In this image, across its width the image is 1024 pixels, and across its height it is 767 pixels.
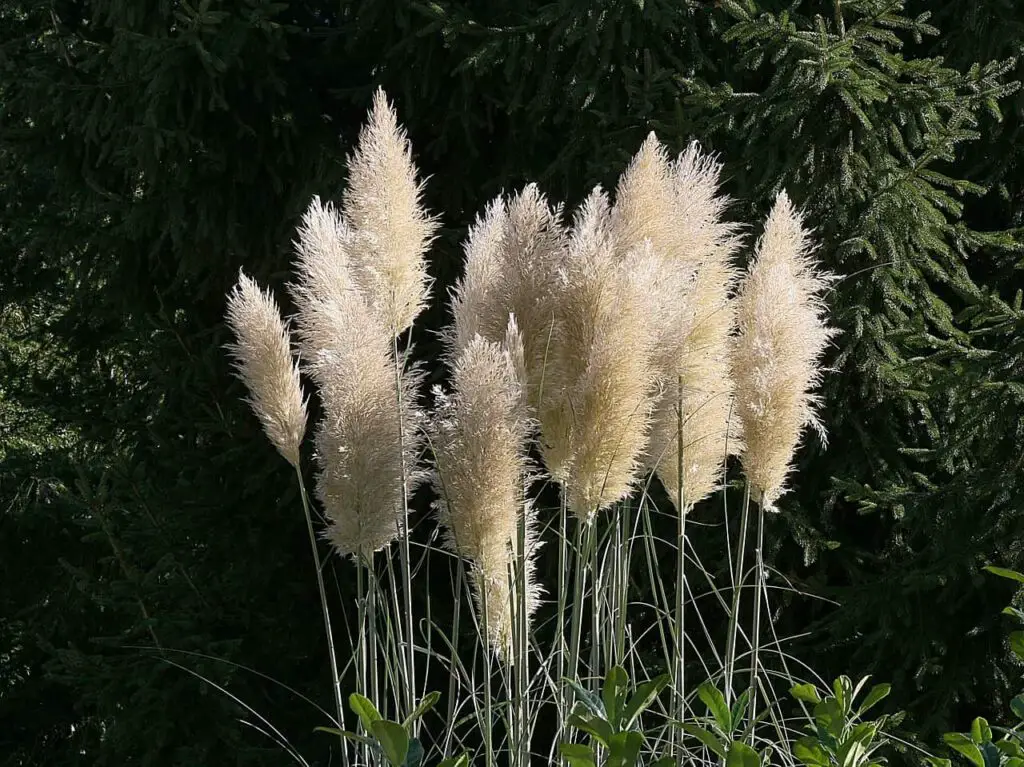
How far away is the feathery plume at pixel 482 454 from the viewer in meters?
1.83

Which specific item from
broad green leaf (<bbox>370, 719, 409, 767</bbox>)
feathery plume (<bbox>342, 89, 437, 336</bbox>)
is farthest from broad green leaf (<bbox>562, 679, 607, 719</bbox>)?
feathery plume (<bbox>342, 89, 437, 336</bbox>)

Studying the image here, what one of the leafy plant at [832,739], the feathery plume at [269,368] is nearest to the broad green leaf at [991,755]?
the leafy plant at [832,739]

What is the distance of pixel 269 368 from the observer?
228 cm

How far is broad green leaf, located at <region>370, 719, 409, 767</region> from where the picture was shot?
54.5 inches

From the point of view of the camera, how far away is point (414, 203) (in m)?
2.21

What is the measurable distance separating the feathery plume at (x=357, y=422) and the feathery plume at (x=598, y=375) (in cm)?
31

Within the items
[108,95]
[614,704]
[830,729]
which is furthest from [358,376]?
[108,95]

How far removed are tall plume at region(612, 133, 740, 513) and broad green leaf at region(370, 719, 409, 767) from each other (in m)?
0.88

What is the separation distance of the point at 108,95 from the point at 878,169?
9.00 feet

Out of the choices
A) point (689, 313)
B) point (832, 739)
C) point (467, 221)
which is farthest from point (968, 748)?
point (467, 221)

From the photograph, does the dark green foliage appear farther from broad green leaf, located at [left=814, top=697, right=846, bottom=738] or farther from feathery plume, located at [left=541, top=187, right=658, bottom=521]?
broad green leaf, located at [left=814, top=697, right=846, bottom=738]

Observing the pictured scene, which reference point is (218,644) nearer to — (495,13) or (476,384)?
(495,13)

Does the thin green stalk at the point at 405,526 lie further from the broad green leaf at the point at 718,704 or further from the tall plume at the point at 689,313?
the broad green leaf at the point at 718,704

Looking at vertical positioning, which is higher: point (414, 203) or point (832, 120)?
point (832, 120)
